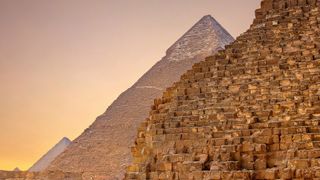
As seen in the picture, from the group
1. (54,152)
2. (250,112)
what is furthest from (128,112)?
(250,112)

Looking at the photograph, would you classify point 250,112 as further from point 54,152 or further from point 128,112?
point 54,152

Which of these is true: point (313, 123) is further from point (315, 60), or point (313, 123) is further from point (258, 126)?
point (315, 60)

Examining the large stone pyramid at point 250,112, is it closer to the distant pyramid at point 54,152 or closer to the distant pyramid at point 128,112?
the distant pyramid at point 128,112

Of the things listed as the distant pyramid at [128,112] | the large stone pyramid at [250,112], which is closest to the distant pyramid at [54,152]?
the distant pyramid at [128,112]

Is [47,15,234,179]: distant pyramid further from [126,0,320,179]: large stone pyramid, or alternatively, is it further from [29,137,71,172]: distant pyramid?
[126,0,320,179]: large stone pyramid

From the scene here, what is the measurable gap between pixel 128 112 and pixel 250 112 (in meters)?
64.6

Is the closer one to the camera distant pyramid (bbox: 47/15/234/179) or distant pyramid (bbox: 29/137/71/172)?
distant pyramid (bbox: 47/15/234/179)

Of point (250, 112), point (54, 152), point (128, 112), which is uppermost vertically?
point (128, 112)

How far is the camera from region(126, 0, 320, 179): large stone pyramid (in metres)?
11.5

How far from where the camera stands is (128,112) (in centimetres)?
7719

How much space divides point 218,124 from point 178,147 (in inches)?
35.2

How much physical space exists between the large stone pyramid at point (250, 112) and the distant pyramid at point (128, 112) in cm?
4340

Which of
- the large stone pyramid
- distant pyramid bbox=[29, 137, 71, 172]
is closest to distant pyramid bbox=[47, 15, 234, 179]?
distant pyramid bbox=[29, 137, 71, 172]

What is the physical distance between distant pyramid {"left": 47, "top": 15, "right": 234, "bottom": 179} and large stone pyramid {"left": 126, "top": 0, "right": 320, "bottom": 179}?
43.4 m
